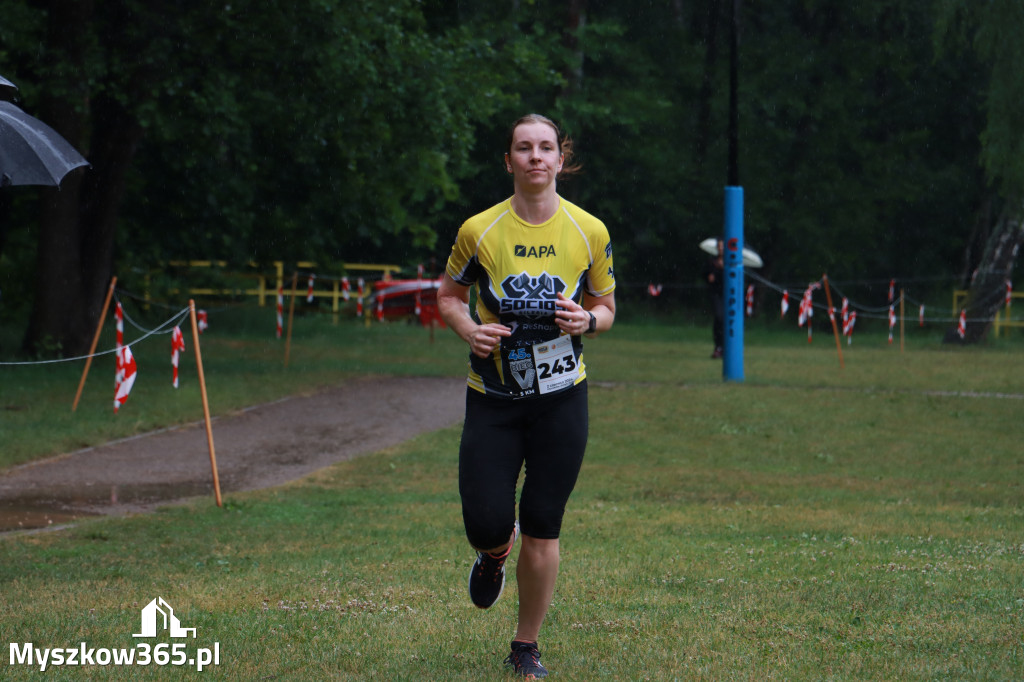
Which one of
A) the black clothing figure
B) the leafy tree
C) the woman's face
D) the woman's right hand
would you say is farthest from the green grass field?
the leafy tree

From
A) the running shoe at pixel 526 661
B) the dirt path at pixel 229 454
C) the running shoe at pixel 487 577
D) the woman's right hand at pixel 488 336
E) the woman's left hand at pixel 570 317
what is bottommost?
the dirt path at pixel 229 454

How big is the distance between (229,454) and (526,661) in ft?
30.1

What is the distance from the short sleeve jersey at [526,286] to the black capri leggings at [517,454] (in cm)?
7

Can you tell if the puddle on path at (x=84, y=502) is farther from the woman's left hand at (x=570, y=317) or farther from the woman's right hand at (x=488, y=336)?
the woman's left hand at (x=570, y=317)

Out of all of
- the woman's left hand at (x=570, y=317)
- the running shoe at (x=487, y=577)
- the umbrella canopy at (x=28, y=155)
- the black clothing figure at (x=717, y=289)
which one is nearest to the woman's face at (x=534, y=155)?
the woman's left hand at (x=570, y=317)

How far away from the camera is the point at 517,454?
4953 mm

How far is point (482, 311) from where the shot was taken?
4910 millimetres

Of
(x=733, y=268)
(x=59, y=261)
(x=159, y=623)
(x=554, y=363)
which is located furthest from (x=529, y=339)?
(x=59, y=261)

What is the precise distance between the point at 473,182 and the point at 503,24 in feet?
43.7

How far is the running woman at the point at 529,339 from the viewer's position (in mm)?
4812

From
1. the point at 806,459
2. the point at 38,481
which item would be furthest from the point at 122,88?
the point at 806,459

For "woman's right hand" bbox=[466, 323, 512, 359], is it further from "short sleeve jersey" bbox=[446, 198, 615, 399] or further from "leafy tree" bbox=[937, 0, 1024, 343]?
"leafy tree" bbox=[937, 0, 1024, 343]

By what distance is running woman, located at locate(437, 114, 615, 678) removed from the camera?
4812mm

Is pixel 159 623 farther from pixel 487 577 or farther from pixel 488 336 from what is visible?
pixel 488 336
